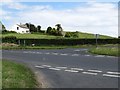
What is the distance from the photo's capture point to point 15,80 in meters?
14.2

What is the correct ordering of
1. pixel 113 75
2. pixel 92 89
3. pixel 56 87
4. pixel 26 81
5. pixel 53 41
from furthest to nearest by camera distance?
pixel 53 41 → pixel 113 75 → pixel 26 81 → pixel 56 87 → pixel 92 89

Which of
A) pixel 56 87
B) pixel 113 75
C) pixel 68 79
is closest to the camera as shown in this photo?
pixel 56 87

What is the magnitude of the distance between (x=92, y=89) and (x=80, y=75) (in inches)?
168

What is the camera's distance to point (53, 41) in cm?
7194

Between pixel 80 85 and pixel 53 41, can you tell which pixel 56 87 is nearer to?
pixel 80 85

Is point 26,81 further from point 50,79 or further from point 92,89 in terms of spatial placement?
point 92,89

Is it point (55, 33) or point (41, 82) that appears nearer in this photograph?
point (41, 82)

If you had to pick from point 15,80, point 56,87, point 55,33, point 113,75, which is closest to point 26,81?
point 15,80

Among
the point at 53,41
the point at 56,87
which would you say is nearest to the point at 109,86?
the point at 56,87

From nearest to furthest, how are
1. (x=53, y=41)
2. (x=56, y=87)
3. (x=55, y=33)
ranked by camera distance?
(x=56, y=87)
(x=53, y=41)
(x=55, y=33)

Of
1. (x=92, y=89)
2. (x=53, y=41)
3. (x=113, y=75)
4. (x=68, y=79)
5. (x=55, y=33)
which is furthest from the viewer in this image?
(x=55, y=33)

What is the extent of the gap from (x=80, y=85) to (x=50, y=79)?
2.44 meters

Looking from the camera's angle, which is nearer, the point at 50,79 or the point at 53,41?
the point at 50,79

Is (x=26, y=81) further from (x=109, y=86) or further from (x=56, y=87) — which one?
(x=109, y=86)
